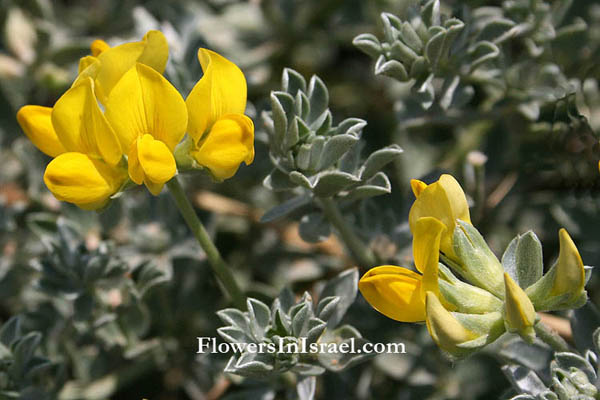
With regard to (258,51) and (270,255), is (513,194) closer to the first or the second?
(270,255)

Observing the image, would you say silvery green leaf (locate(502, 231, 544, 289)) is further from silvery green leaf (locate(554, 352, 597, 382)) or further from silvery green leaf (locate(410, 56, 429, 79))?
silvery green leaf (locate(410, 56, 429, 79))

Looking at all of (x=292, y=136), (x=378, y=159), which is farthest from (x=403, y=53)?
(x=292, y=136)

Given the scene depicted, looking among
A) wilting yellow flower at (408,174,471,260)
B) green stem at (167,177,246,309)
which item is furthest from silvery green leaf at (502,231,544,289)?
green stem at (167,177,246,309)

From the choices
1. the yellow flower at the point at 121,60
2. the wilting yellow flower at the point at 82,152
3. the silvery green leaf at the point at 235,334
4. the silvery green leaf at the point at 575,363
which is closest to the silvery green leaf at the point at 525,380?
the silvery green leaf at the point at 575,363

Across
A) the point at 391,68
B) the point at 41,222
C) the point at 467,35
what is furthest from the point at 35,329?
the point at 467,35

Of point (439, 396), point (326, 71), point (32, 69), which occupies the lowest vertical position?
point (439, 396)

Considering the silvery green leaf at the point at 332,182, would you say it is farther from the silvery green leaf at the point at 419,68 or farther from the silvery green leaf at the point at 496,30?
the silvery green leaf at the point at 496,30
